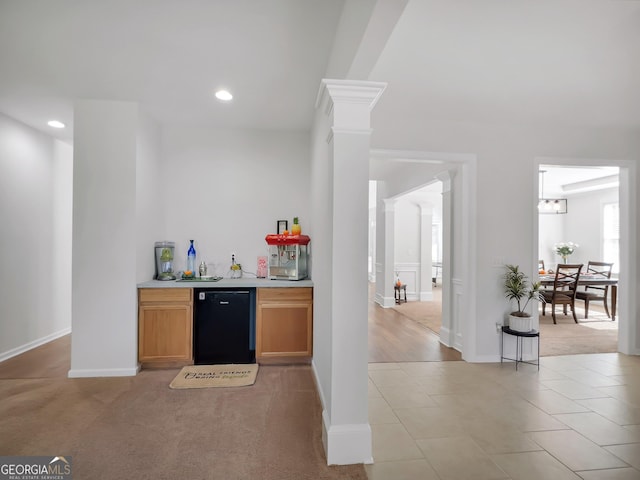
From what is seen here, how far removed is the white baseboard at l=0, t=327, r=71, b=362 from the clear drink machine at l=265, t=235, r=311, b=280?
298 centimetres

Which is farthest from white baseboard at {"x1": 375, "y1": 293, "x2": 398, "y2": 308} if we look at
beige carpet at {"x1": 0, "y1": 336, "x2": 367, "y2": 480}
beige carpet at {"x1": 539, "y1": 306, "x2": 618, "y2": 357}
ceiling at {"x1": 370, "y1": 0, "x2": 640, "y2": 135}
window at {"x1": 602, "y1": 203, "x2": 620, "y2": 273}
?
window at {"x1": 602, "y1": 203, "x2": 620, "y2": 273}

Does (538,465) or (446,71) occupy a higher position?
(446,71)

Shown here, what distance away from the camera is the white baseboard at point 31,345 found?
376 cm

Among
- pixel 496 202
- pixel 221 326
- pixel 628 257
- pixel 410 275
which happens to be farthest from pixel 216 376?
pixel 410 275

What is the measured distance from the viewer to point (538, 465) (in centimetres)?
204

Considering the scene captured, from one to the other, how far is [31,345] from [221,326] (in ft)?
8.21

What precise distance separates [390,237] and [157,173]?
182 inches

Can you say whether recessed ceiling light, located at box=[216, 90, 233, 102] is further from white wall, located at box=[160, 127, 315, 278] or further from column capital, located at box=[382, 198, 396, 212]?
column capital, located at box=[382, 198, 396, 212]

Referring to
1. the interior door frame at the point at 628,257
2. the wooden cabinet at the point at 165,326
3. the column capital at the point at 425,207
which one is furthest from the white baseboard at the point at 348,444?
the column capital at the point at 425,207

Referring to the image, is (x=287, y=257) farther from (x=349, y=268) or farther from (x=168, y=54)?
(x=168, y=54)

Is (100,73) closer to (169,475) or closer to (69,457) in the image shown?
(69,457)

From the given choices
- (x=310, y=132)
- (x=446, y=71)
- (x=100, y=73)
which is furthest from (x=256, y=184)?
(x=446, y=71)

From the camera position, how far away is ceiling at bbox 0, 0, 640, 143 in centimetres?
202

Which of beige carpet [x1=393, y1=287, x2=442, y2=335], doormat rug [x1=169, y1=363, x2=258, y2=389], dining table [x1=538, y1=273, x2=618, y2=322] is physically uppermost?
dining table [x1=538, y1=273, x2=618, y2=322]
